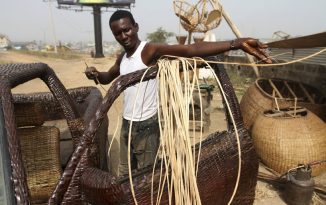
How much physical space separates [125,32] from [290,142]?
2657 millimetres

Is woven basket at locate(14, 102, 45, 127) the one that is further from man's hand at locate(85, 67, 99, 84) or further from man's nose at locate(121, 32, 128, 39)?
man's nose at locate(121, 32, 128, 39)

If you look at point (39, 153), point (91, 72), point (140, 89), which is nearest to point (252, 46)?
point (140, 89)

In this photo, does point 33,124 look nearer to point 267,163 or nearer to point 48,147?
point 48,147

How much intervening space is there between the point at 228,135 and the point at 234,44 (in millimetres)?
500

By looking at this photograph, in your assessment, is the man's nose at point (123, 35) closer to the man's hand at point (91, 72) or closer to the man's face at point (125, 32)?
the man's face at point (125, 32)

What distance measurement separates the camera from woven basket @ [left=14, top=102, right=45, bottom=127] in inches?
86.4

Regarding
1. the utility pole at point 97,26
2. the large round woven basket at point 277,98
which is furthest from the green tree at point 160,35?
the large round woven basket at point 277,98

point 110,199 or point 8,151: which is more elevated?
point 8,151

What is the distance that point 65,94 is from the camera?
7.38 ft

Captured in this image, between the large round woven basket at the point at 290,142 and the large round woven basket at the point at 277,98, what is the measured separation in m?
0.58

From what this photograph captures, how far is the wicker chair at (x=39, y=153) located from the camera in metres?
2.26

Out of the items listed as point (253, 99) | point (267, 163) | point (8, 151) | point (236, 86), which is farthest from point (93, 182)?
point (236, 86)

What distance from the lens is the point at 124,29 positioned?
2.22 meters

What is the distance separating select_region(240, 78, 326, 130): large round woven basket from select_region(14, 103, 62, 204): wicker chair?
343cm
